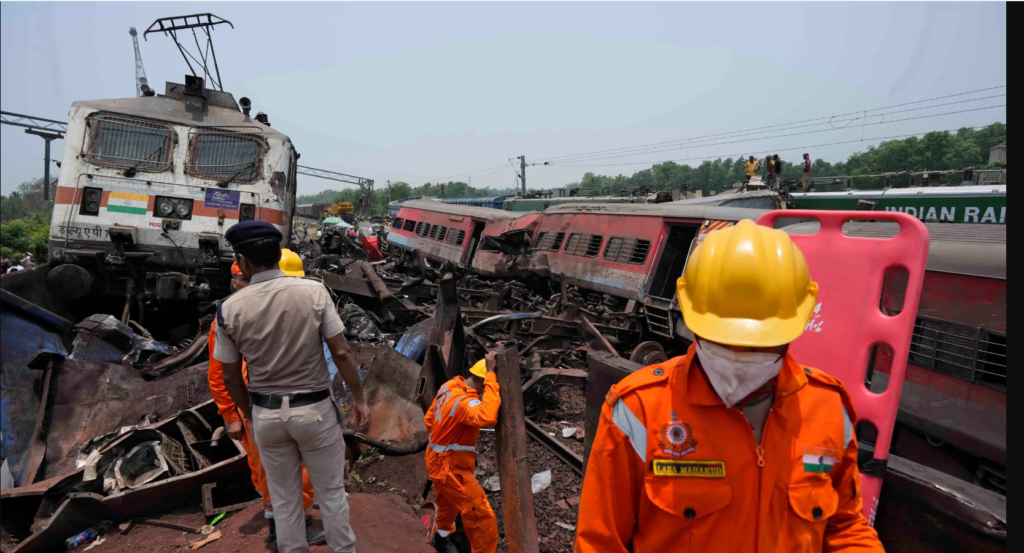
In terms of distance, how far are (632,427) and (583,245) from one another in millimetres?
8361

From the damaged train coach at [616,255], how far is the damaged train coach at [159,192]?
508 cm

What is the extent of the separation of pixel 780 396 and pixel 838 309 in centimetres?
119

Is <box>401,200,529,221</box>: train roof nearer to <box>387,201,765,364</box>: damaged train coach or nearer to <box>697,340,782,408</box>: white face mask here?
<box>387,201,765,364</box>: damaged train coach

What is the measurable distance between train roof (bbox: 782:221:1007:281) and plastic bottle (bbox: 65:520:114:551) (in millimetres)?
5059

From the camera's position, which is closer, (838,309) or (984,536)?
(984,536)

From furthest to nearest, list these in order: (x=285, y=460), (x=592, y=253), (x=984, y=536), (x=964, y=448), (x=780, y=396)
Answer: (x=592, y=253), (x=964, y=448), (x=285, y=460), (x=984, y=536), (x=780, y=396)

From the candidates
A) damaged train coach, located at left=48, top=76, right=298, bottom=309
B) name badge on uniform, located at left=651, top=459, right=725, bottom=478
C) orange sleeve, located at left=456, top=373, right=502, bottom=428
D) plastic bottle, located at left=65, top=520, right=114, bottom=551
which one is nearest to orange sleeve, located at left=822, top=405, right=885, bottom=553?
name badge on uniform, located at left=651, top=459, right=725, bottom=478

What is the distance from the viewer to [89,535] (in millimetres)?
3402

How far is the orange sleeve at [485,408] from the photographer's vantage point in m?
3.06

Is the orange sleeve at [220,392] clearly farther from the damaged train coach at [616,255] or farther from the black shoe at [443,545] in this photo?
the damaged train coach at [616,255]

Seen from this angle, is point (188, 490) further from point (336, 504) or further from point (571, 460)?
point (571, 460)

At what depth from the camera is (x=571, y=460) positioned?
470 cm

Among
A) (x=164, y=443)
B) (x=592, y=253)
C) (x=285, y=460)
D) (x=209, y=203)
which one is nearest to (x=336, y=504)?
(x=285, y=460)

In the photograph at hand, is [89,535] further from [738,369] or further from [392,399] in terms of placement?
[738,369]
